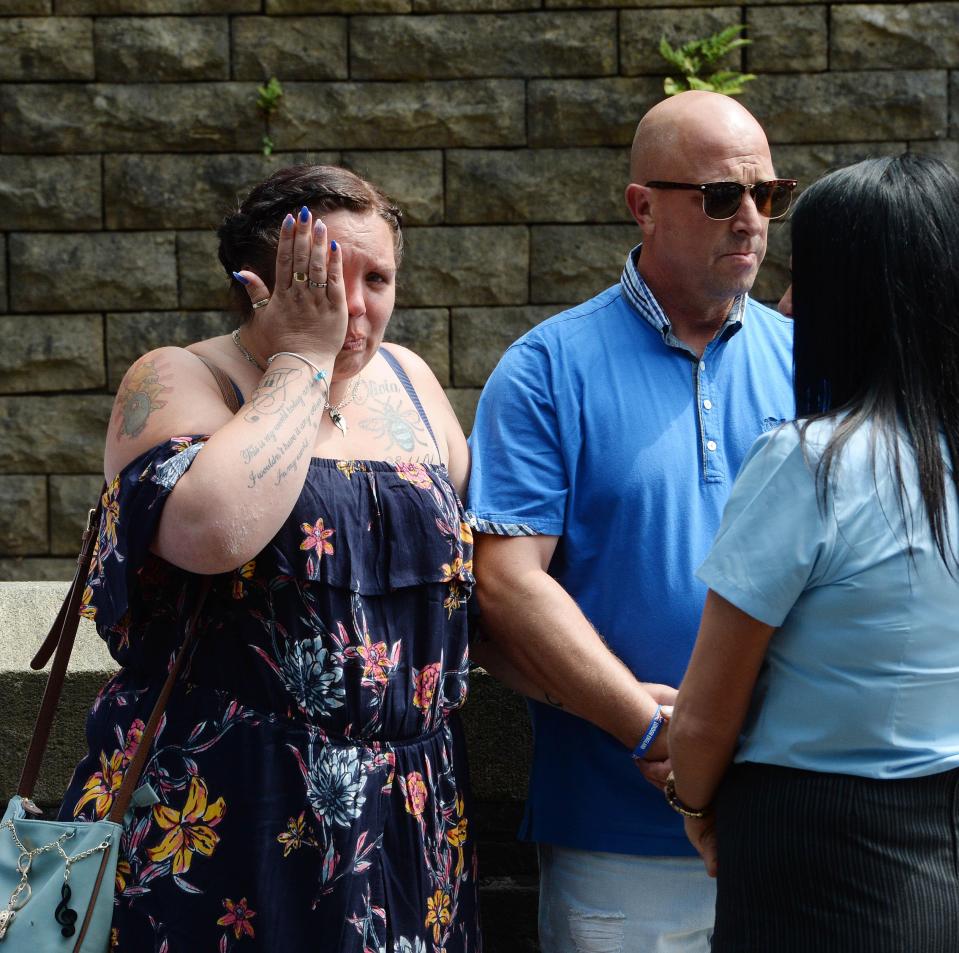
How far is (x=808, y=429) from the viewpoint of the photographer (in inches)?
65.4

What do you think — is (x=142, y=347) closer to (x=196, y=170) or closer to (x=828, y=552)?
(x=196, y=170)

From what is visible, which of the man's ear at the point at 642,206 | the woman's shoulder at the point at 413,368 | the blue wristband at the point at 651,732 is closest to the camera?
the blue wristband at the point at 651,732

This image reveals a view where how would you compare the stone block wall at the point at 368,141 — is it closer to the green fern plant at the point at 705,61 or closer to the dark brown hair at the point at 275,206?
the green fern plant at the point at 705,61

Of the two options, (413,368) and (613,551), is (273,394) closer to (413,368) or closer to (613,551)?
(413,368)

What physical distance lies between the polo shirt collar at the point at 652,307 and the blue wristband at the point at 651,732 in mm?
755

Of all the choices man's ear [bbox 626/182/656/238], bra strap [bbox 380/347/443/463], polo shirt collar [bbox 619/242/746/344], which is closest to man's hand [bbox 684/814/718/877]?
bra strap [bbox 380/347/443/463]

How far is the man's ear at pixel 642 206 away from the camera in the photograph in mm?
2646

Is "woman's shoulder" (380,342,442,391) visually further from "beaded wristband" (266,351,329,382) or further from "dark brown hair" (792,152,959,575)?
"dark brown hair" (792,152,959,575)

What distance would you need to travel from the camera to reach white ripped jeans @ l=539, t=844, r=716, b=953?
2.35m

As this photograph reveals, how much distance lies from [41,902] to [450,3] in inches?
201

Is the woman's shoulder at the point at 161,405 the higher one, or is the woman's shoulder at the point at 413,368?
the woman's shoulder at the point at 413,368

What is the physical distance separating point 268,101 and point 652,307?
403 cm

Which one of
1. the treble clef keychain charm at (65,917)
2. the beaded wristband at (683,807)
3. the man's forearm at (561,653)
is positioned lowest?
the treble clef keychain charm at (65,917)

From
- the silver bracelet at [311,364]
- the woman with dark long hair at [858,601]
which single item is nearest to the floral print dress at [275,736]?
the silver bracelet at [311,364]
